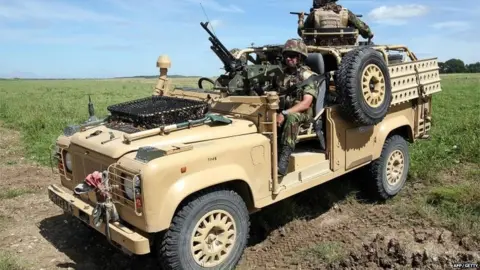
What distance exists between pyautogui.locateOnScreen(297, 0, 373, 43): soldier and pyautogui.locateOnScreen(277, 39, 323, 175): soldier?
1483 mm

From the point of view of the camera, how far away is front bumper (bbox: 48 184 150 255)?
3613 millimetres

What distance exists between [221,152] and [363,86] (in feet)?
6.47

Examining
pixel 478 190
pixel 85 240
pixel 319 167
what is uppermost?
pixel 319 167

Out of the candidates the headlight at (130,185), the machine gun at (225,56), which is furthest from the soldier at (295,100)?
the headlight at (130,185)

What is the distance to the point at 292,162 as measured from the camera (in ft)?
16.5

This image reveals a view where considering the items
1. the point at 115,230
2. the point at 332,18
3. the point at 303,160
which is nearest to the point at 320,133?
the point at 303,160

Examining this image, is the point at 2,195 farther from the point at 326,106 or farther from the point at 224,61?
the point at 326,106

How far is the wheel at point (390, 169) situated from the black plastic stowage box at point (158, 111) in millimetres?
2452

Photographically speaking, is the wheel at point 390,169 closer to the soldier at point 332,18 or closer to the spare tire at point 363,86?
the spare tire at point 363,86

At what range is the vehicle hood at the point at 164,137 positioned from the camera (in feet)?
13.2

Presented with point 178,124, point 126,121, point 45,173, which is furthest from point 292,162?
point 45,173

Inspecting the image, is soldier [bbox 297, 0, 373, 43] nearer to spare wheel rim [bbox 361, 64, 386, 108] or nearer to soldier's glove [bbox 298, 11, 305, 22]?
soldier's glove [bbox 298, 11, 305, 22]

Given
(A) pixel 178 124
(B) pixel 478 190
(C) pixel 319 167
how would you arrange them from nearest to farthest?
(A) pixel 178 124
(C) pixel 319 167
(B) pixel 478 190

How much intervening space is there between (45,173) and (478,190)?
6804 millimetres
